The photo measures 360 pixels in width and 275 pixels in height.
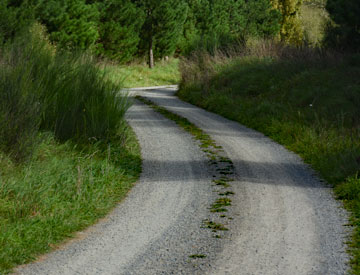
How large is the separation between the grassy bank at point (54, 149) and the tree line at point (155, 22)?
4.58ft

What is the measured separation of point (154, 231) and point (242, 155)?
500 cm

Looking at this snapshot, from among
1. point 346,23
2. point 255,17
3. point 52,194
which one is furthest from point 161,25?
point 52,194

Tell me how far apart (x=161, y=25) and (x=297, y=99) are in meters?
25.5

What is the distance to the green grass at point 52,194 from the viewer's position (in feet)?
19.5

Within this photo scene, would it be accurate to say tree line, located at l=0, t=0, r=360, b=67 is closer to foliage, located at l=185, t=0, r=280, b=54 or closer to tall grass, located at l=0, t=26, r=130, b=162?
foliage, located at l=185, t=0, r=280, b=54

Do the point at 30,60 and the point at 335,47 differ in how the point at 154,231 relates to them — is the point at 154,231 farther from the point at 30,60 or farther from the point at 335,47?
the point at 335,47

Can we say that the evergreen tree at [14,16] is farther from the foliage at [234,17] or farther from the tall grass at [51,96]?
the foliage at [234,17]

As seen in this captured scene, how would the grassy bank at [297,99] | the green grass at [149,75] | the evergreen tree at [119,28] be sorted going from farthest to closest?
1. the green grass at [149,75]
2. the evergreen tree at [119,28]
3. the grassy bank at [297,99]

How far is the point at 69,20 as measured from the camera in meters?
27.9

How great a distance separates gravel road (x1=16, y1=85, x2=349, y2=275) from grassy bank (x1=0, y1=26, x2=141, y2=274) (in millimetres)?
349

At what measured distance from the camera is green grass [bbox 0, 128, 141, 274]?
5945mm

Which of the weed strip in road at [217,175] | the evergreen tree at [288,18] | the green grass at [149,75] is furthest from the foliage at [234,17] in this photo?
the weed strip in road at [217,175]

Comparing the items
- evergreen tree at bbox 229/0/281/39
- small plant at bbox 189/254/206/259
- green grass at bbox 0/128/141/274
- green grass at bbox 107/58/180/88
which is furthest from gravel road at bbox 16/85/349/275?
evergreen tree at bbox 229/0/281/39

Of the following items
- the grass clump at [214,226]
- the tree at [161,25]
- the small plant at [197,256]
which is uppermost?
the tree at [161,25]
